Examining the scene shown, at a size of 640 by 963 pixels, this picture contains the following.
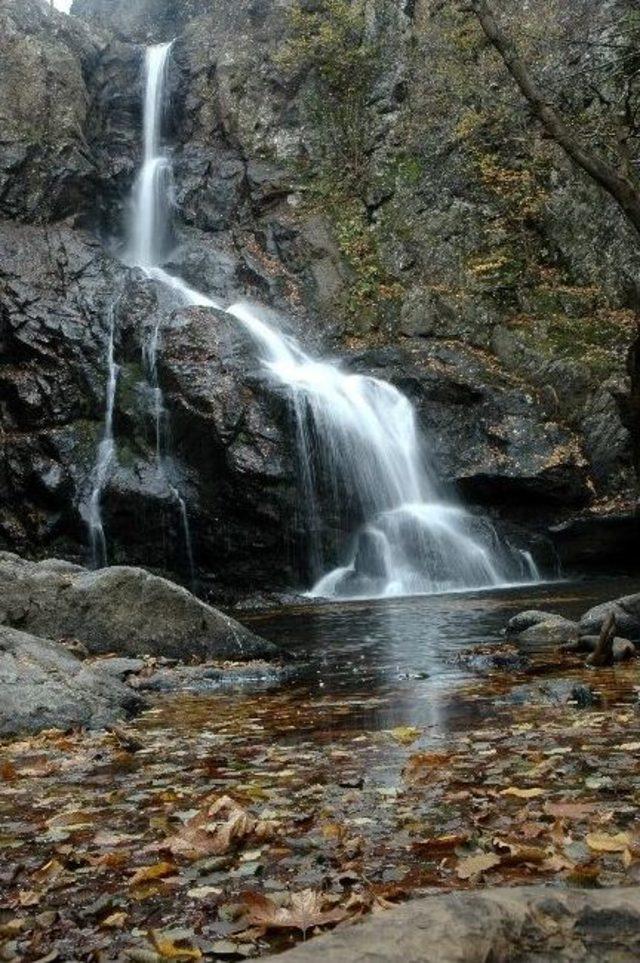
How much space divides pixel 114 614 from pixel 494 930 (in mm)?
7529

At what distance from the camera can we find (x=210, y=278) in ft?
77.7

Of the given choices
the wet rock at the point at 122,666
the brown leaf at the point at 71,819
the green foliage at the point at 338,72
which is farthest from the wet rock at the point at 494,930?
the green foliage at the point at 338,72

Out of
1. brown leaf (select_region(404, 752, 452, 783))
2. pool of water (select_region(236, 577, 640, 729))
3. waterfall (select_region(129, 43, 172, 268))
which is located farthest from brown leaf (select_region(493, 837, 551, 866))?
waterfall (select_region(129, 43, 172, 268))

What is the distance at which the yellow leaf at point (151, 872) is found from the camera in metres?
2.64

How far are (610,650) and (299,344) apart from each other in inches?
634

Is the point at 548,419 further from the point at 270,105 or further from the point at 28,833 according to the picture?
the point at 28,833

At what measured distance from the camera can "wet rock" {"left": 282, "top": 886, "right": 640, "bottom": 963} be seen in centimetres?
143

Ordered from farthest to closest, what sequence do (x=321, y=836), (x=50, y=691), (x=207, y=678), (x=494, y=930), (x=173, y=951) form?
(x=207, y=678) → (x=50, y=691) → (x=321, y=836) → (x=173, y=951) → (x=494, y=930)

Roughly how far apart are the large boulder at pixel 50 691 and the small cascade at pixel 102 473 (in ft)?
40.3

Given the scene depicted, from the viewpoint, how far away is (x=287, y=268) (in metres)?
24.7

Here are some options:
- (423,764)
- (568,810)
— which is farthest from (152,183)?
(568,810)

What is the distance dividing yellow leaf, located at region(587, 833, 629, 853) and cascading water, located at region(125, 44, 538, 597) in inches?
564

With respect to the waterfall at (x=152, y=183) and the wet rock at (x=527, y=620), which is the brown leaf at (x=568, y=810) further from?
the waterfall at (x=152, y=183)

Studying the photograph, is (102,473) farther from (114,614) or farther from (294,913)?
(294,913)
